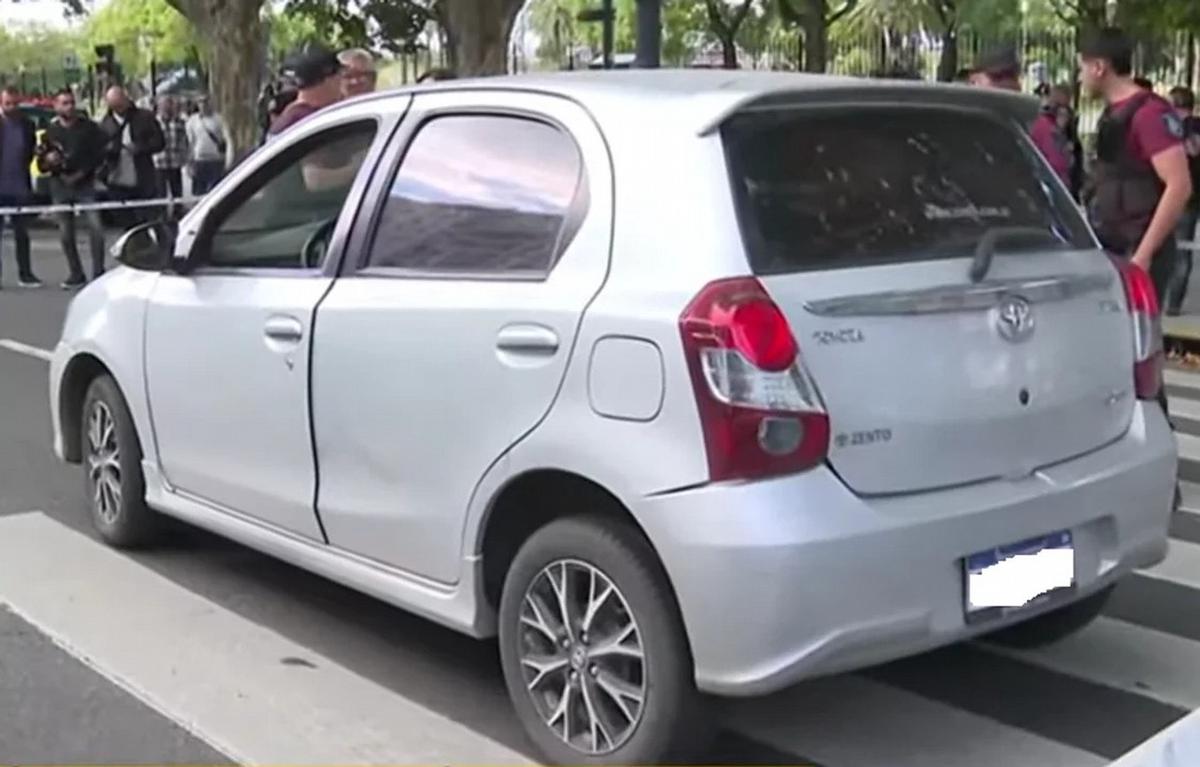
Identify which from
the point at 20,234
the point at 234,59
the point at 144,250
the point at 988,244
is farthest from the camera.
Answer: the point at 234,59

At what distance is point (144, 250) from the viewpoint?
6191 millimetres

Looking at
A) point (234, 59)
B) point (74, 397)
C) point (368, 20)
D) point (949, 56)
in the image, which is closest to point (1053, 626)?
point (74, 397)

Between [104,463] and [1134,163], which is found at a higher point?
[1134,163]

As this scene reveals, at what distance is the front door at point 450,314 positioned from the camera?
4516mm

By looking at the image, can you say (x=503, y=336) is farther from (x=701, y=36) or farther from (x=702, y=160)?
(x=701, y=36)

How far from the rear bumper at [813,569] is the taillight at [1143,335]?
0.80 meters

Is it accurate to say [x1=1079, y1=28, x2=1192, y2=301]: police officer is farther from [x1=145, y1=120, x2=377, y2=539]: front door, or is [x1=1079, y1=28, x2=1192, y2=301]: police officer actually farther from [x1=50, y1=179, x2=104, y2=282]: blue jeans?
[x1=50, y1=179, x2=104, y2=282]: blue jeans

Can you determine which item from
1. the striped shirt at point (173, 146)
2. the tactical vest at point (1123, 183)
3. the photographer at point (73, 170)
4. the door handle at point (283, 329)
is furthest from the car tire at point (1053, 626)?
the striped shirt at point (173, 146)

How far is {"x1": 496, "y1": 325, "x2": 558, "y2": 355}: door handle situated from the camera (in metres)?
4.44

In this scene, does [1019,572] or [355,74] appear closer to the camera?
[1019,572]

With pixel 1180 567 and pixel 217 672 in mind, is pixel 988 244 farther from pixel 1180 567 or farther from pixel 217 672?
pixel 217 672

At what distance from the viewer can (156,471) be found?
6285 millimetres

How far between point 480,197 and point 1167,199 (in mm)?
3599

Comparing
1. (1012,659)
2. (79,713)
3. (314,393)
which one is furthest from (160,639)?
(1012,659)
